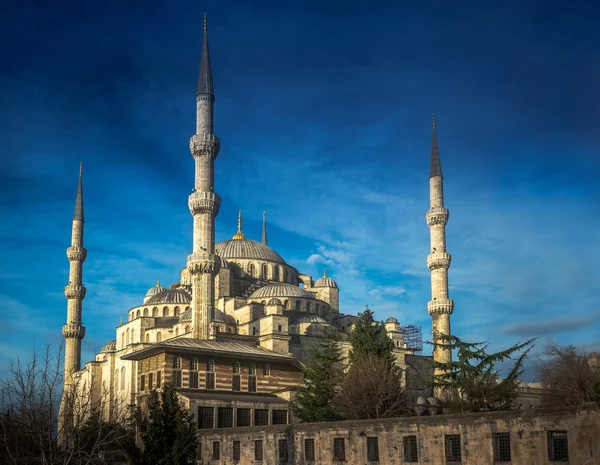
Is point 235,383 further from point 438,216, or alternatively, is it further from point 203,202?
point 438,216

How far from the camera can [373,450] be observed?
73.8 feet

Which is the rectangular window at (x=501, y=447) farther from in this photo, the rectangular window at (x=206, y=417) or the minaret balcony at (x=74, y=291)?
the minaret balcony at (x=74, y=291)

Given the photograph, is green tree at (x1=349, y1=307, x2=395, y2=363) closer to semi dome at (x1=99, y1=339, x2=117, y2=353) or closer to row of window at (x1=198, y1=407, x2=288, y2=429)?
row of window at (x1=198, y1=407, x2=288, y2=429)

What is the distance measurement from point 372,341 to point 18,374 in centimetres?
2031

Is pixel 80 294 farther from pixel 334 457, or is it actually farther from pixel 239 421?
pixel 334 457

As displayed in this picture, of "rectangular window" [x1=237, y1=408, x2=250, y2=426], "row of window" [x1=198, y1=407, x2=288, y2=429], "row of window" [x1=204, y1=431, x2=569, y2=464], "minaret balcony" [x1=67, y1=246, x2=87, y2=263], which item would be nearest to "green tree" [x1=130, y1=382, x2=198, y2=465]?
"row of window" [x1=204, y1=431, x2=569, y2=464]

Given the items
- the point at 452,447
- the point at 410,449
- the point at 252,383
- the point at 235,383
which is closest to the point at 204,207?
the point at 252,383

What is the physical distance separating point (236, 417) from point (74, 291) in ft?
89.0

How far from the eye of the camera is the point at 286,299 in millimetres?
55281

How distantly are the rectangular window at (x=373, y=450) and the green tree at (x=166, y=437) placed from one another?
19.6ft

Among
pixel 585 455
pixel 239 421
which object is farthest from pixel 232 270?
pixel 585 455

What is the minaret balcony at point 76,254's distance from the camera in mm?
56531

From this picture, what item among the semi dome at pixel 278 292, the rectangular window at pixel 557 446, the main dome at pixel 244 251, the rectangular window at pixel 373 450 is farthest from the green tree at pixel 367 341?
the main dome at pixel 244 251

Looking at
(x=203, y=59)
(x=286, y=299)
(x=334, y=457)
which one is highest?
(x=203, y=59)
